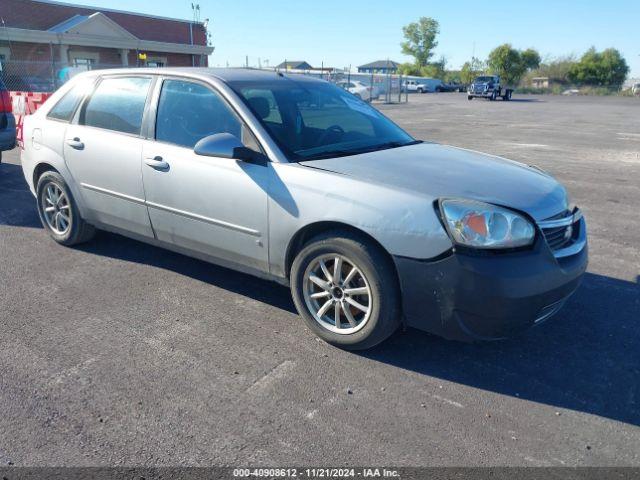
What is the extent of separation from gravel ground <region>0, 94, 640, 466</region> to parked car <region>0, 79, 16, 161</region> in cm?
428

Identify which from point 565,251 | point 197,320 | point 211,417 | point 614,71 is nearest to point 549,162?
point 565,251

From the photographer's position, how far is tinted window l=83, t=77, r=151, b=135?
14.8ft

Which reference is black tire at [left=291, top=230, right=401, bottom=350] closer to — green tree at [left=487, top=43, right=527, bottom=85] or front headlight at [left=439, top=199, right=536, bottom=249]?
front headlight at [left=439, top=199, right=536, bottom=249]

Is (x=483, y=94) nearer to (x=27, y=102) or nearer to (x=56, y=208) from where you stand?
(x=27, y=102)

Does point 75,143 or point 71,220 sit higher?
point 75,143

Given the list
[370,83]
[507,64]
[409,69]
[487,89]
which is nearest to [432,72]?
[409,69]

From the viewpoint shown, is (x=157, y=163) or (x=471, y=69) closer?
(x=157, y=163)

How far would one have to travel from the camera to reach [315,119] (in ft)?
14.3

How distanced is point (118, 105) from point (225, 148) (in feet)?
5.33

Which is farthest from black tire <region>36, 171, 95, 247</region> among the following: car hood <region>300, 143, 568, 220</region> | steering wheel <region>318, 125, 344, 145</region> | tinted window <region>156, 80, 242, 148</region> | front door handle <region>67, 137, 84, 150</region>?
car hood <region>300, 143, 568, 220</region>

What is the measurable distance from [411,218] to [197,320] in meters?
1.77

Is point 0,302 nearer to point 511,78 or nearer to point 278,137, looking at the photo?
point 278,137

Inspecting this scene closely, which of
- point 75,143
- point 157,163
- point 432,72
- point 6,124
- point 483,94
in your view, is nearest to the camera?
point 157,163

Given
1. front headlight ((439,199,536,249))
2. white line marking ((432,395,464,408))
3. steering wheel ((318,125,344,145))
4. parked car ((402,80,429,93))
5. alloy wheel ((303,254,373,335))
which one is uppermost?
parked car ((402,80,429,93))
